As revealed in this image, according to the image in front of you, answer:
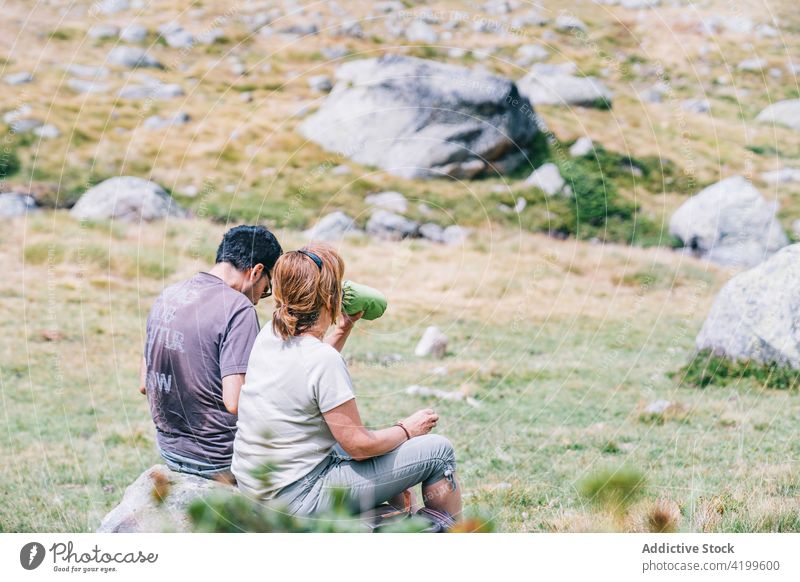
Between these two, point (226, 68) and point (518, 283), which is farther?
point (226, 68)

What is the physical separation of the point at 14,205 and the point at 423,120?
994 cm

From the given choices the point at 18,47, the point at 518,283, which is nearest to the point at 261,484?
the point at 518,283

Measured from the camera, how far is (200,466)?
4922mm

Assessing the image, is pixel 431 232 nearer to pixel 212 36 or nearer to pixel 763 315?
pixel 763 315

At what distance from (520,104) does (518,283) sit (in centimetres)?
801

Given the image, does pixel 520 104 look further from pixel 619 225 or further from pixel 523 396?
pixel 523 396

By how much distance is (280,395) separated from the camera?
4254 mm

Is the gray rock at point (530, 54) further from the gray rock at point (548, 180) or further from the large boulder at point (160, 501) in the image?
the large boulder at point (160, 501)

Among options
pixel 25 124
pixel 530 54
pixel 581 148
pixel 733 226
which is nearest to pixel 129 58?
pixel 25 124

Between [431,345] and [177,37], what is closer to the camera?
[431,345]

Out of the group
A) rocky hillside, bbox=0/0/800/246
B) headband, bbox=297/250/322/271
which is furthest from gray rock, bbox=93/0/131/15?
headband, bbox=297/250/322/271

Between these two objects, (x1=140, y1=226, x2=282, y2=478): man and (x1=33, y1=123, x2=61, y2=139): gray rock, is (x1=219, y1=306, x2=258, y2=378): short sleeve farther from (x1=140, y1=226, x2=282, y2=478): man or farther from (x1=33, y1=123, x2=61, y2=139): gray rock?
(x1=33, y1=123, x2=61, y2=139): gray rock

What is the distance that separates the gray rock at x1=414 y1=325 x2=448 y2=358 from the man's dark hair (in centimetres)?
722

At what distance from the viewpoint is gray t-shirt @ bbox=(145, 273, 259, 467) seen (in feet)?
15.5
